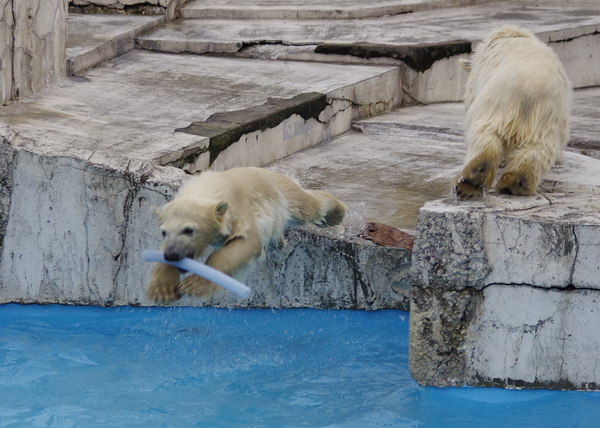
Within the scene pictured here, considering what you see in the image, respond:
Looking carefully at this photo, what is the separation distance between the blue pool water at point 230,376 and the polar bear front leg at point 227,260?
83 centimetres

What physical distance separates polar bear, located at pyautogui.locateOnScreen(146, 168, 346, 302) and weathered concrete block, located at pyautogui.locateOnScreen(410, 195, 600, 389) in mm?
769

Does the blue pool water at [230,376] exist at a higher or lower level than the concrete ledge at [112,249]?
lower

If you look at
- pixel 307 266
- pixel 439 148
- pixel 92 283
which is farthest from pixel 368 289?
pixel 439 148

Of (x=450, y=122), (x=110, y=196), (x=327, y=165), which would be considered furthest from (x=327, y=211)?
(x=450, y=122)

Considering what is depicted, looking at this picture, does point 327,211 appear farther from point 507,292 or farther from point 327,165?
point 327,165

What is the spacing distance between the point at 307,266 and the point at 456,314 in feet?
3.84

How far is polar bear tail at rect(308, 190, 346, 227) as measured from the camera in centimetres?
429

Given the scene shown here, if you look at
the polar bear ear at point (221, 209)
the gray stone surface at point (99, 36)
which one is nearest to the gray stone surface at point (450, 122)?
the gray stone surface at point (99, 36)

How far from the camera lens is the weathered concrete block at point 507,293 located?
3547 millimetres

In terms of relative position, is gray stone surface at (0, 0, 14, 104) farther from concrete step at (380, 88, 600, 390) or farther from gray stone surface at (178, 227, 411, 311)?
concrete step at (380, 88, 600, 390)

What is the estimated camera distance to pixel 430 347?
3.77 metres

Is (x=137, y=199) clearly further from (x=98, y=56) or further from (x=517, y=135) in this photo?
(x=98, y=56)

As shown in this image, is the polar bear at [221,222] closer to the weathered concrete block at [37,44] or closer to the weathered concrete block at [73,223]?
→ the weathered concrete block at [73,223]

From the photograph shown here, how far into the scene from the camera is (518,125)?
13.3 feet
